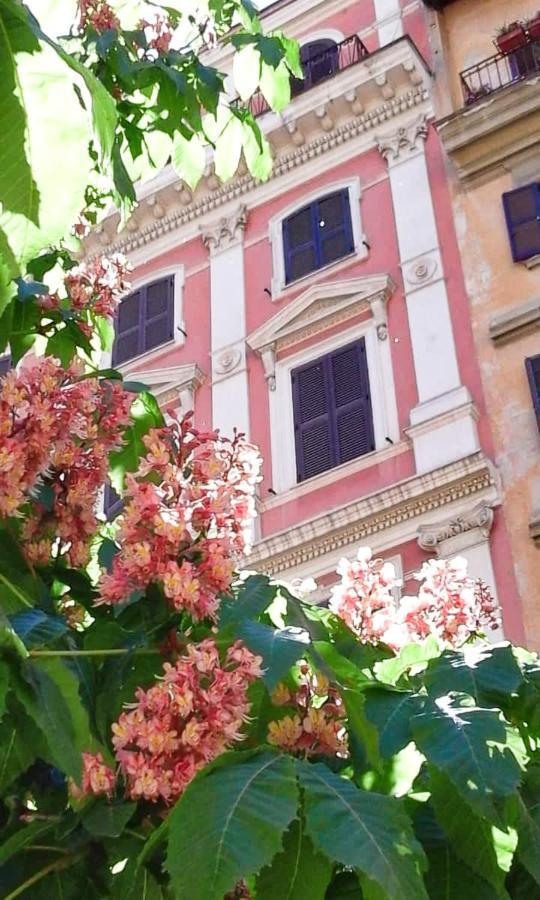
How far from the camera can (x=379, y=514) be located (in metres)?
10.9

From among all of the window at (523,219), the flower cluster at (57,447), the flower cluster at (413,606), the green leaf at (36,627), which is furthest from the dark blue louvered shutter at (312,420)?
the green leaf at (36,627)

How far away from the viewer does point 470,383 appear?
37.4 ft

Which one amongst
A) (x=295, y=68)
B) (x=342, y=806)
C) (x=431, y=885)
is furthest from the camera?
(x=295, y=68)

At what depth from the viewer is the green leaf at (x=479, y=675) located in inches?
96.3

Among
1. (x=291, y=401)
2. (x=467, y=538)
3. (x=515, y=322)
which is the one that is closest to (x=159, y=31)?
(x=467, y=538)

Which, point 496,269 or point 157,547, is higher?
point 496,269

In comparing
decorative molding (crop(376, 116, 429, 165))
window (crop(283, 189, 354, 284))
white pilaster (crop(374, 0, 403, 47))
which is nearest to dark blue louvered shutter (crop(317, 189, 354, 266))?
window (crop(283, 189, 354, 284))

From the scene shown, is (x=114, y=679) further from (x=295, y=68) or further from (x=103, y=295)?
(x=295, y=68)

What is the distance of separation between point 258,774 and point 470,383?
9.60 m

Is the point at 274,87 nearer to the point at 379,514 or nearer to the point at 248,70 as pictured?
the point at 248,70

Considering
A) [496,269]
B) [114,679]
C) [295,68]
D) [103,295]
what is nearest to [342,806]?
[114,679]

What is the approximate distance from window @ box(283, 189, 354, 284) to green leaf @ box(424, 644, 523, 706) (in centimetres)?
1120

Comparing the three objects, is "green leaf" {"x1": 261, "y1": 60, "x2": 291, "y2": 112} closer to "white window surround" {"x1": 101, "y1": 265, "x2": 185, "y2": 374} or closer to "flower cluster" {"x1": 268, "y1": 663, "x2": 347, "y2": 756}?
"flower cluster" {"x1": 268, "y1": 663, "x2": 347, "y2": 756}

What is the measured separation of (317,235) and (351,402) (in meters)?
2.70
